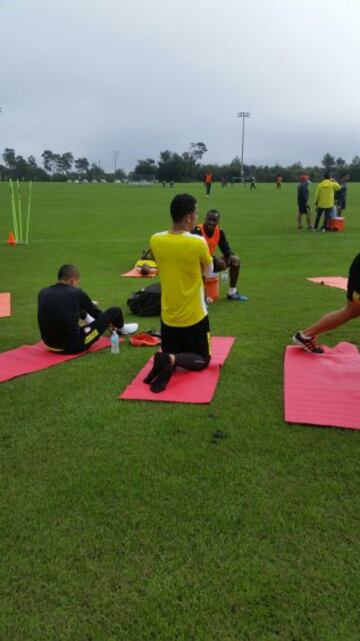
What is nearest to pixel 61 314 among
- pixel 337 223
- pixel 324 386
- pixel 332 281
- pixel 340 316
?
pixel 324 386

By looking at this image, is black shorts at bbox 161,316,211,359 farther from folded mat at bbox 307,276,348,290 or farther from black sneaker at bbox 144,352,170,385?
folded mat at bbox 307,276,348,290

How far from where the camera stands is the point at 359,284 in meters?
4.65

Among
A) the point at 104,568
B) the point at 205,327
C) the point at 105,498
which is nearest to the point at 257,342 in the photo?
the point at 205,327

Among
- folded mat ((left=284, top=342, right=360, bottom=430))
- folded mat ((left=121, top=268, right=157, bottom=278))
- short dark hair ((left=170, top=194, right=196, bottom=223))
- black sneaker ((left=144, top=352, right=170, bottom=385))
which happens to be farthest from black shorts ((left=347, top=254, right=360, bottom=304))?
folded mat ((left=121, top=268, right=157, bottom=278))

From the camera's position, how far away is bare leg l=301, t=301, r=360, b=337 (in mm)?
4867

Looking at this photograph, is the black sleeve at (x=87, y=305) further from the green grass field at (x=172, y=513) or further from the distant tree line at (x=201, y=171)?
the distant tree line at (x=201, y=171)

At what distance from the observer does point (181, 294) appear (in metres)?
4.62

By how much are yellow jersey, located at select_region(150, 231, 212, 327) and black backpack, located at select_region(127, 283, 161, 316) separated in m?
2.35

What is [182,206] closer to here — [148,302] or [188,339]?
[188,339]

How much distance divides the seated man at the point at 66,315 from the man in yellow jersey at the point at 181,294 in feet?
3.62

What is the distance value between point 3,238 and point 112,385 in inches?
531

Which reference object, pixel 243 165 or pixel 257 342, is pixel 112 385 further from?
pixel 243 165

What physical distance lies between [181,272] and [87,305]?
1.52m

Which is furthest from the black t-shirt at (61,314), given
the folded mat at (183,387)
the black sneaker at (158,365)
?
the black sneaker at (158,365)
